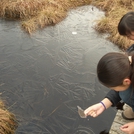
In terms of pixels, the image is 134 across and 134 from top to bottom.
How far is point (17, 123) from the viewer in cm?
346

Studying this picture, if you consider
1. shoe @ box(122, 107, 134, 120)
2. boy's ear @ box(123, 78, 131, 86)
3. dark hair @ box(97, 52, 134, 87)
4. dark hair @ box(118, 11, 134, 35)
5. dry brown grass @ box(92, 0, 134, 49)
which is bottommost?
shoe @ box(122, 107, 134, 120)

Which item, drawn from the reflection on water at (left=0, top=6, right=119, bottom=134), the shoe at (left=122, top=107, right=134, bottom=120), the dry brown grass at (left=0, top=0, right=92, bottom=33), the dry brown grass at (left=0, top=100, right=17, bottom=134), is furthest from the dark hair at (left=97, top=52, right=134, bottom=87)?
the dry brown grass at (left=0, top=0, right=92, bottom=33)

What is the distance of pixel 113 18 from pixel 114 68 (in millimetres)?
5216

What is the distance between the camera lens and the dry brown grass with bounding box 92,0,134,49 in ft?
18.7

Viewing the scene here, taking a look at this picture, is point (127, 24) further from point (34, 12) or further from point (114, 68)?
point (34, 12)

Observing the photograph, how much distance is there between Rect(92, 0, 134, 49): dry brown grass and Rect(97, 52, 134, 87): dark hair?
3.98 m

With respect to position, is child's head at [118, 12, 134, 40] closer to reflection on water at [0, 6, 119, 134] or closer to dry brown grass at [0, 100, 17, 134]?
reflection on water at [0, 6, 119, 134]

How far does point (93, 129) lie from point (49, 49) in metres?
2.55

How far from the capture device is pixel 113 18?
6.63 meters

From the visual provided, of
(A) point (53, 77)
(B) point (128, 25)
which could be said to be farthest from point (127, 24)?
(A) point (53, 77)

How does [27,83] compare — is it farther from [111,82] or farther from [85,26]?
[85,26]

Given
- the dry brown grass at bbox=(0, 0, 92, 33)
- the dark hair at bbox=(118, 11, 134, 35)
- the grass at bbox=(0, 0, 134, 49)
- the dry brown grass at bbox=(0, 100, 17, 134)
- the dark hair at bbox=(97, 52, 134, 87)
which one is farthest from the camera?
the dry brown grass at bbox=(0, 0, 92, 33)

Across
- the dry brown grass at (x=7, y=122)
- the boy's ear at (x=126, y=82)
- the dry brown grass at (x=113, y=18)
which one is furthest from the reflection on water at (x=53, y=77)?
the boy's ear at (x=126, y=82)

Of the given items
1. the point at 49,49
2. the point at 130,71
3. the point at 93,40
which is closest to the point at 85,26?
the point at 93,40
